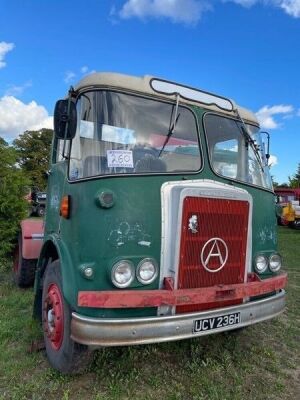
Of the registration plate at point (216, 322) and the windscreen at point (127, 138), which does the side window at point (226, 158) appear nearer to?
the windscreen at point (127, 138)

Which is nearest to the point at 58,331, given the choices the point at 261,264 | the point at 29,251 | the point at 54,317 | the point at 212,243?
the point at 54,317

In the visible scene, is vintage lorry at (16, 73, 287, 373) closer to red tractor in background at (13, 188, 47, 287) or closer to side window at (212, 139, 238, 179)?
side window at (212, 139, 238, 179)

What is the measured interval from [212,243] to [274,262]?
0.96 metres

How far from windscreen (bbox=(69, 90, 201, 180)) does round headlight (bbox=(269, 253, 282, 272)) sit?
48.6 inches

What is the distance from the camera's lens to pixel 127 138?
3549 mm

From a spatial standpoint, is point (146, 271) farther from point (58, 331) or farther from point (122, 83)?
point (122, 83)

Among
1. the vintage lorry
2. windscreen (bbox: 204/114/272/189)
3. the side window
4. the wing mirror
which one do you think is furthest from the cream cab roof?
the side window

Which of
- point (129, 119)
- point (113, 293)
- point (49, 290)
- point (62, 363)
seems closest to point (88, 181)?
point (129, 119)

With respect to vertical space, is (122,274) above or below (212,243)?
below

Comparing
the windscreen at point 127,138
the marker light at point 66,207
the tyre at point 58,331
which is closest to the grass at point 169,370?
the tyre at point 58,331

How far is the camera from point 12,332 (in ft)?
15.0

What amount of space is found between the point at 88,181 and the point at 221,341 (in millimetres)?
2456

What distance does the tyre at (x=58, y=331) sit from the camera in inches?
133

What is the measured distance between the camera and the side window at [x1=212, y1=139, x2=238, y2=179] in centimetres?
399
